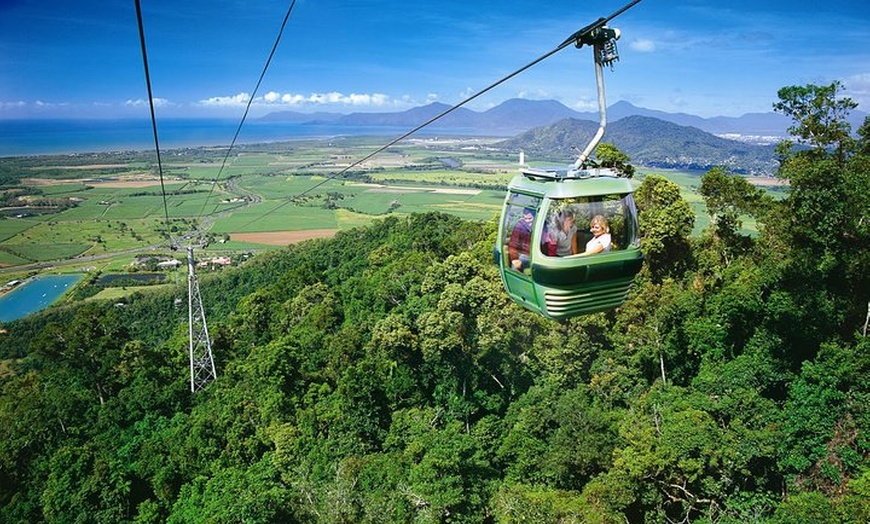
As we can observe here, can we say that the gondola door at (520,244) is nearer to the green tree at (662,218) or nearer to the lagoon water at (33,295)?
the green tree at (662,218)

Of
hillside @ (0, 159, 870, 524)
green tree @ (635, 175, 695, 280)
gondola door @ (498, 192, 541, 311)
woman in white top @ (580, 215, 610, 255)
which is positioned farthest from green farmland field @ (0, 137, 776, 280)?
woman in white top @ (580, 215, 610, 255)

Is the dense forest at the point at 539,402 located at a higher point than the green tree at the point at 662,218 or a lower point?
lower

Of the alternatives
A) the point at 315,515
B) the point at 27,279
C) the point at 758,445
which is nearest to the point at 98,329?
the point at 315,515

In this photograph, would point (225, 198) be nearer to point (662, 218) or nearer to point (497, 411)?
point (497, 411)

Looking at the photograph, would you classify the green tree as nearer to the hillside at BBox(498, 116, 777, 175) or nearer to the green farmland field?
the green farmland field

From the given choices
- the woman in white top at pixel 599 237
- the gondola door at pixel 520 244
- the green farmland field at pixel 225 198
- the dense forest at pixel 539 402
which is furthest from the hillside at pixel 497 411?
the green farmland field at pixel 225 198

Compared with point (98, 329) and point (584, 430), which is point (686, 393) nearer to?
point (584, 430)
